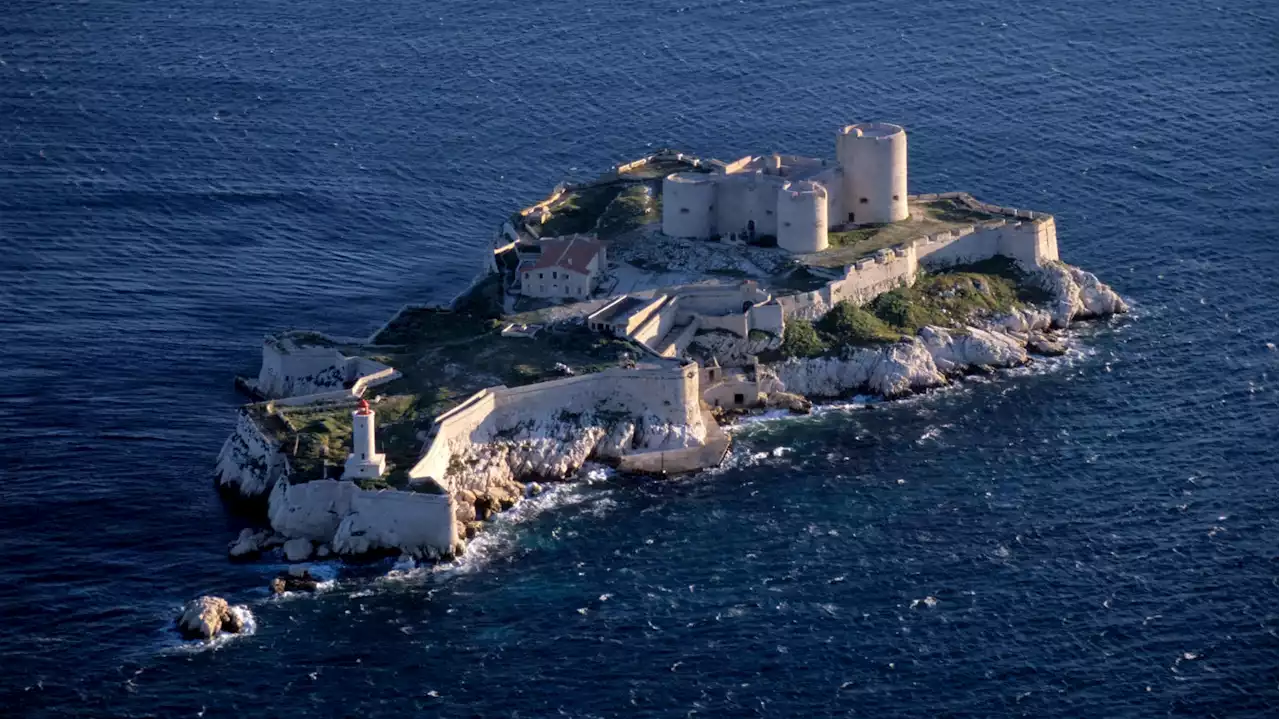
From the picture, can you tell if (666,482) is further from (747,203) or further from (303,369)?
(747,203)

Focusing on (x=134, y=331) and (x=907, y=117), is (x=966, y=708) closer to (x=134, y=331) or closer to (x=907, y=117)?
(x=134, y=331)

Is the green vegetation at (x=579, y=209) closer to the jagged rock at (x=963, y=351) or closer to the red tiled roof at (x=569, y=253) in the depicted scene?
the red tiled roof at (x=569, y=253)

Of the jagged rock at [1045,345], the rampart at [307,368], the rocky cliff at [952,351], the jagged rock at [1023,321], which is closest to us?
the rampart at [307,368]

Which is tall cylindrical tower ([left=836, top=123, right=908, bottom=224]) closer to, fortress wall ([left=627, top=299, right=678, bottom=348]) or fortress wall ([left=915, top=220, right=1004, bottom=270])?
fortress wall ([left=915, top=220, right=1004, bottom=270])

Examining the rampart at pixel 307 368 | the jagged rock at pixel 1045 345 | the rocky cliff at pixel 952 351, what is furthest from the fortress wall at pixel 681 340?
the jagged rock at pixel 1045 345

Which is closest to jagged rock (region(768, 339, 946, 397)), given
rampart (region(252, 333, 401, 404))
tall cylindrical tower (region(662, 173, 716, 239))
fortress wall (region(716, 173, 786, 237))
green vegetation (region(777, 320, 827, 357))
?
green vegetation (region(777, 320, 827, 357))

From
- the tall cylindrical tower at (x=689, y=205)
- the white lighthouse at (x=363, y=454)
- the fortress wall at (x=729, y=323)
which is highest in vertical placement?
the tall cylindrical tower at (x=689, y=205)
